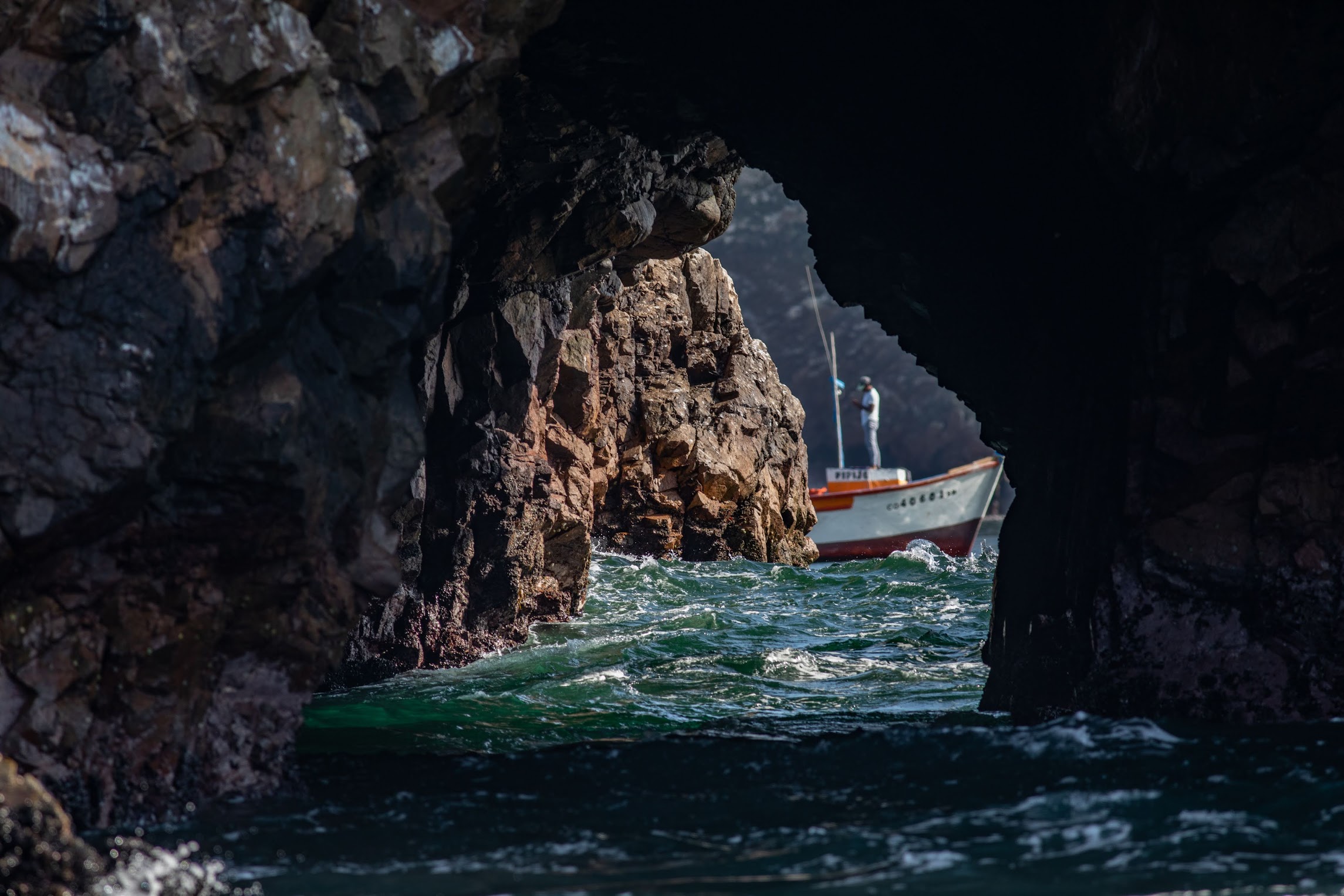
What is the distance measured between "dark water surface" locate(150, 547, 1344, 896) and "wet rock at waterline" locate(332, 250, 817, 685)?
193cm

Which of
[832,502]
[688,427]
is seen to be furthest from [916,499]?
[688,427]

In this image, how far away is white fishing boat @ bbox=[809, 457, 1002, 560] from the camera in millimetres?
39031

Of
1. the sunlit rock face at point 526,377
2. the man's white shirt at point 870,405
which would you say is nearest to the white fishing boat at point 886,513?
the man's white shirt at point 870,405

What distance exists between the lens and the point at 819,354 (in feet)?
241

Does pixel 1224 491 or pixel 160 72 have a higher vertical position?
pixel 160 72

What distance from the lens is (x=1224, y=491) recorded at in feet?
27.8

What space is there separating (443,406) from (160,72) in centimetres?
779

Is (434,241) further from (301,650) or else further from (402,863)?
(402,863)

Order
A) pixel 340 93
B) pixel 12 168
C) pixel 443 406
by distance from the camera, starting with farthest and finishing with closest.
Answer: pixel 443 406 → pixel 340 93 → pixel 12 168

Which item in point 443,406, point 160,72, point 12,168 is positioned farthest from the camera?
point 443,406

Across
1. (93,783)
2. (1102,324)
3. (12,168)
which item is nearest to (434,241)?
(12,168)

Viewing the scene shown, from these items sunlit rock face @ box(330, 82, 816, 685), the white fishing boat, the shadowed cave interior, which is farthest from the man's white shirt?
the shadowed cave interior

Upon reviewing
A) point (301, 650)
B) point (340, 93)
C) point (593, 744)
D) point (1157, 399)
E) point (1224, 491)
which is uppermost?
point (340, 93)

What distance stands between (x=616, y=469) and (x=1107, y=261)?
48.6ft
